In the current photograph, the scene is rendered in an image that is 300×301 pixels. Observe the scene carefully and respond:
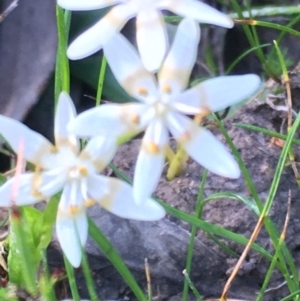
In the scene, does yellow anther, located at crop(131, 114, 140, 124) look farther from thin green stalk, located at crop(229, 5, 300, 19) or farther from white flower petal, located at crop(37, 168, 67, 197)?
thin green stalk, located at crop(229, 5, 300, 19)

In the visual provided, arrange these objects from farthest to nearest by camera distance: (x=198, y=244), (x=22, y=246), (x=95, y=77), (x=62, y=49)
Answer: (x=95, y=77) < (x=198, y=244) < (x=62, y=49) < (x=22, y=246)

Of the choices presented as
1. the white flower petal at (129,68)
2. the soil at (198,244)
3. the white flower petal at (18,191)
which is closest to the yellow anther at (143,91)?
the white flower petal at (129,68)

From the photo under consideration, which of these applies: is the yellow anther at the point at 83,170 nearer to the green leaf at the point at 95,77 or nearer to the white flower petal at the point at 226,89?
the white flower petal at the point at 226,89

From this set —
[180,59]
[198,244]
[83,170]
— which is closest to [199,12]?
[180,59]

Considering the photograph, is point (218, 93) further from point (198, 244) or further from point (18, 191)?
point (198, 244)

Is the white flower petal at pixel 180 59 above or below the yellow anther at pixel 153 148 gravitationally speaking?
above

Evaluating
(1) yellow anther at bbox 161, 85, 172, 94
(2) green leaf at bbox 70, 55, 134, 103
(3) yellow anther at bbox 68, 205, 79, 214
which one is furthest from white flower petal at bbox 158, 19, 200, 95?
(2) green leaf at bbox 70, 55, 134, 103

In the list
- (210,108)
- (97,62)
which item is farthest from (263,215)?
(97,62)
